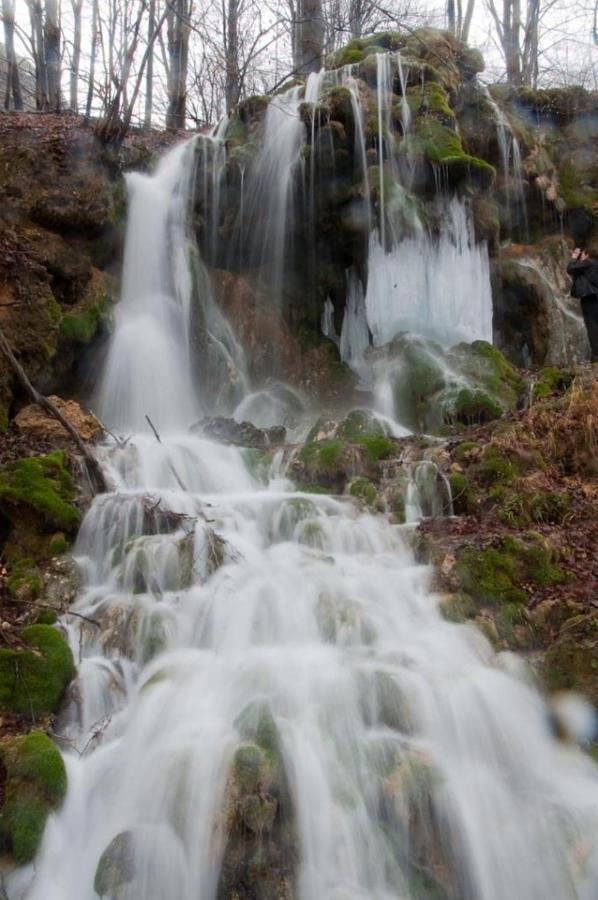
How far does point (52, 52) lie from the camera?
15.8m

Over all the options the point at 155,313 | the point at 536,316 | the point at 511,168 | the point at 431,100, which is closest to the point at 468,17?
the point at 511,168

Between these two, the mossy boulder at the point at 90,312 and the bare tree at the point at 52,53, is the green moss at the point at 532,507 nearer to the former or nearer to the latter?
the mossy boulder at the point at 90,312

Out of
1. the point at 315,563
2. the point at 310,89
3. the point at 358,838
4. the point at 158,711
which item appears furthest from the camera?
the point at 310,89

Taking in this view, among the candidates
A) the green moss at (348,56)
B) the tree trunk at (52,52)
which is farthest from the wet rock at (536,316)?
the tree trunk at (52,52)

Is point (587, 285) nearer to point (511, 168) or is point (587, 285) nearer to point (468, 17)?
point (511, 168)

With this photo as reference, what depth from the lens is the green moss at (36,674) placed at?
173 inches

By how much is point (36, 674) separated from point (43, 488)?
82.8 inches

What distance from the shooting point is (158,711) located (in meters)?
4.43

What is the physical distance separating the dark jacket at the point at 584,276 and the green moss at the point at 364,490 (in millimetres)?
4821

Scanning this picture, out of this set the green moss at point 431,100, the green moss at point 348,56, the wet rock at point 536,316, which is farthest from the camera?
the green moss at point 348,56

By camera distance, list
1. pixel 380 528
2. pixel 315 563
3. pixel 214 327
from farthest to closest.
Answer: pixel 214 327, pixel 380 528, pixel 315 563

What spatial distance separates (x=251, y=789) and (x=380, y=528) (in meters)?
3.22

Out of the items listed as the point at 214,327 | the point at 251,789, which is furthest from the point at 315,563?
the point at 214,327

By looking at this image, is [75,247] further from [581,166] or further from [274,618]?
[581,166]
